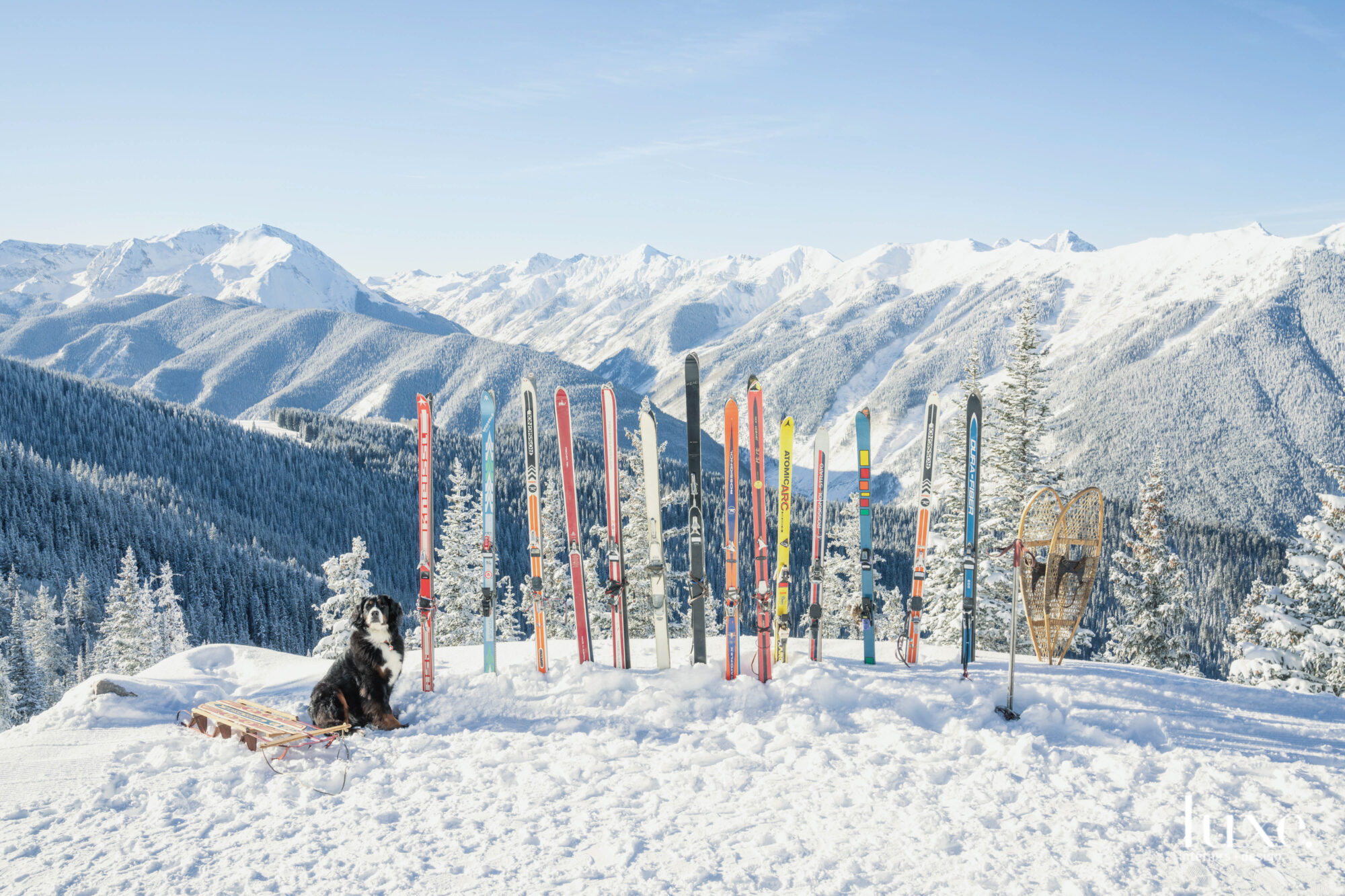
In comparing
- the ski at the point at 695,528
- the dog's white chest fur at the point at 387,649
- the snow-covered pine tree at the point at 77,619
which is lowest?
the snow-covered pine tree at the point at 77,619

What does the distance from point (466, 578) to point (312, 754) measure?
60.4ft

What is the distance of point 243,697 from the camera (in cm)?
902

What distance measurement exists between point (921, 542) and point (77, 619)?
7343 cm

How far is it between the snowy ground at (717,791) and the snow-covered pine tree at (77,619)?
61942mm

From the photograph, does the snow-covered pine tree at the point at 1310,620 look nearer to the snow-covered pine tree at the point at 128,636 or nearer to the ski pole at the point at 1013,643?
the ski pole at the point at 1013,643

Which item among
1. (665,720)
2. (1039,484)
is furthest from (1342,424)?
(665,720)

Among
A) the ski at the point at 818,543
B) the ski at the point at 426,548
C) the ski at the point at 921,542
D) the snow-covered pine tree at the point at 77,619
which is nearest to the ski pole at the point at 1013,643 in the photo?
the ski at the point at 921,542

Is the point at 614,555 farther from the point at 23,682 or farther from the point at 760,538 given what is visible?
the point at 23,682

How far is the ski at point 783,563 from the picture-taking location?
360 inches

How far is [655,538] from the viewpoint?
9.48m

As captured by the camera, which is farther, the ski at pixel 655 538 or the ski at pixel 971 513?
the ski at pixel 655 538

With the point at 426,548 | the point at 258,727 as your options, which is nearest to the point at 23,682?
the point at 426,548

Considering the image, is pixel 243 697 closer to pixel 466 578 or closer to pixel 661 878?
pixel 661 878

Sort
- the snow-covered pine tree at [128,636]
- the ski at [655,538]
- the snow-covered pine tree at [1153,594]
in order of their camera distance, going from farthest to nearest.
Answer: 1. the snow-covered pine tree at [128,636]
2. the snow-covered pine tree at [1153,594]
3. the ski at [655,538]
